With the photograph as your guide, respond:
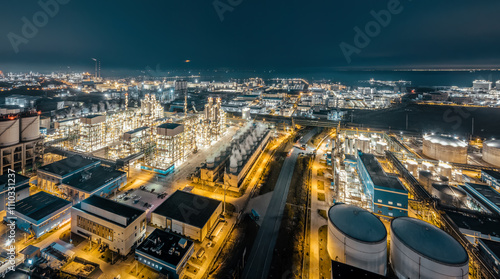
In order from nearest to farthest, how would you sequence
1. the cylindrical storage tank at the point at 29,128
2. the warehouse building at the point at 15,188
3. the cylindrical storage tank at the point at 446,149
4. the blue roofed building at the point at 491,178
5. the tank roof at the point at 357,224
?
the tank roof at the point at 357,224 < the warehouse building at the point at 15,188 < the blue roofed building at the point at 491,178 < the cylindrical storage tank at the point at 29,128 < the cylindrical storage tank at the point at 446,149

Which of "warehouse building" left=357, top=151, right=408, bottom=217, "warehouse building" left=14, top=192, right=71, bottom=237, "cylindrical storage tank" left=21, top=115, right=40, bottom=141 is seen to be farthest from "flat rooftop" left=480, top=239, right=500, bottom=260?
"cylindrical storage tank" left=21, top=115, right=40, bottom=141

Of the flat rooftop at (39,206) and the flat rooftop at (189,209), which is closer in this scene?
the flat rooftop at (39,206)

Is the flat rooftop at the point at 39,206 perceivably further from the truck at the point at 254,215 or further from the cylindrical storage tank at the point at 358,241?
the cylindrical storage tank at the point at 358,241

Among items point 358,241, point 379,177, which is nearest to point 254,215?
point 358,241

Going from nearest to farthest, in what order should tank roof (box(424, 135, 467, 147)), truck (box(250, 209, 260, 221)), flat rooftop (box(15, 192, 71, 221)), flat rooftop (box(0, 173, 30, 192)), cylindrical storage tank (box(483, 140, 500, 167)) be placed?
flat rooftop (box(15, 192, 71, 221)) < flat rooftop (box(0, 173, 30, 192)) < truck (box(250, 209, 260, 221)) < cylindrical storage tank (box(483, 140, 500, 167)) < tank roof (box(424, 135, 467, 147))

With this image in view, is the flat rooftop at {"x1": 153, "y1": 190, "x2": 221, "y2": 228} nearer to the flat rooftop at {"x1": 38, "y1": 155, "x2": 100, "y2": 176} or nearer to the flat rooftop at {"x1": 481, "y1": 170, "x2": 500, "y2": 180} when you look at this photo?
the flat rooftop at {"x1": 38, "y1": 155, "x2": 100, "y2": 176}

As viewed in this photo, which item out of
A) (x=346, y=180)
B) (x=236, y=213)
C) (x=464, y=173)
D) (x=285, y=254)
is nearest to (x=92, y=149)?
(x=236, y=213)

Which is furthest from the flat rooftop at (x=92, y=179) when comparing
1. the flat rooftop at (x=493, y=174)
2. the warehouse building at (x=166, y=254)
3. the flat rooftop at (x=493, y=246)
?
the flat rooftop at (x=493, y=174)
